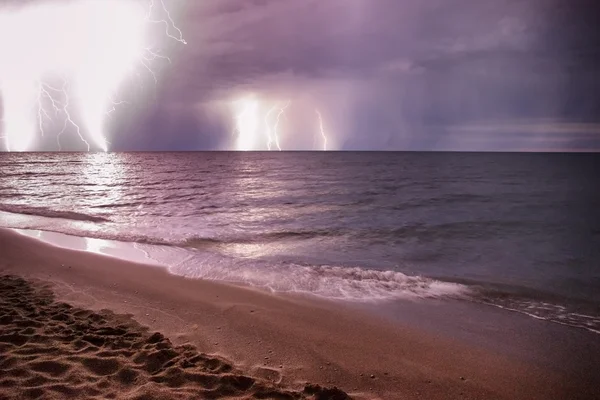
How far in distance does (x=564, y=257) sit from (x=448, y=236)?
3518 millimetres

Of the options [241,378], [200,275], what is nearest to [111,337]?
[241,378]

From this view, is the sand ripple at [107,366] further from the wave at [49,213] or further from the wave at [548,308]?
the wave at [49,213]

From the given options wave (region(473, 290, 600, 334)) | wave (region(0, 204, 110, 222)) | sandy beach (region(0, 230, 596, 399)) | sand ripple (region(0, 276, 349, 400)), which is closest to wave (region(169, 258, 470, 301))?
wave (region(473, 290, 600, 334))

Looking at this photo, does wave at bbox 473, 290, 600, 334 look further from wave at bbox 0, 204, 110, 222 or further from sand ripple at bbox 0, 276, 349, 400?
wave at bbox 0, 204, 110, 222

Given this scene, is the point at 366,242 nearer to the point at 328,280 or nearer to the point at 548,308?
the point at 328,280

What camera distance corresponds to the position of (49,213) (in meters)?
15.3

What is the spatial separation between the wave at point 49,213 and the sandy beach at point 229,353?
893cm

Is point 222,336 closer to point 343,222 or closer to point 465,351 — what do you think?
point 465,351

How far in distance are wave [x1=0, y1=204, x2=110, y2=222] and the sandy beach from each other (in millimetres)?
8928

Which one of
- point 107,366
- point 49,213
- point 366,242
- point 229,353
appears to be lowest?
point 49,213

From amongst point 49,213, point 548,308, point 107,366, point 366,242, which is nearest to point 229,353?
point 107,366

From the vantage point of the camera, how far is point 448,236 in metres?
12.6

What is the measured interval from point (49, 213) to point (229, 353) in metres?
15.6

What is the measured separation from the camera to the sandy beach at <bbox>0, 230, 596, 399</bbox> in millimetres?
3289
